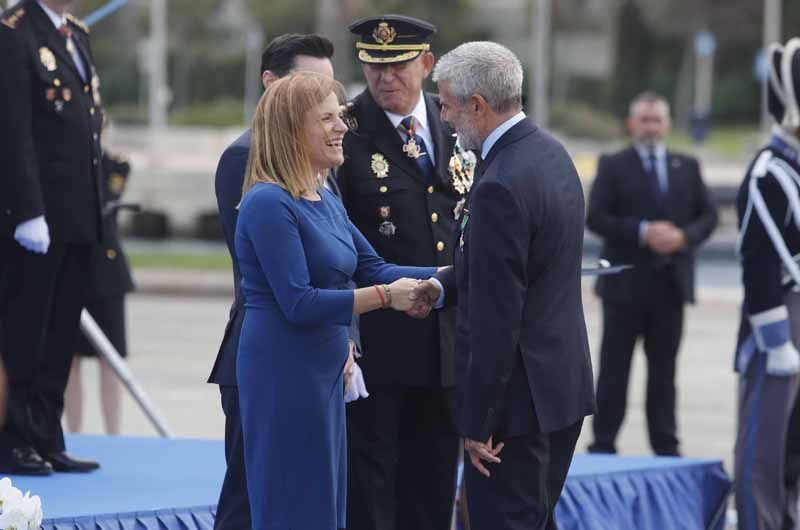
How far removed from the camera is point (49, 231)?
553cm

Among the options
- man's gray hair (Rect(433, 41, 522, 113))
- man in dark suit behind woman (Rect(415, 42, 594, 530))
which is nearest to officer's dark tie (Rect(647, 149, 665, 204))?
man in dark suit behind woman (Rect(415, 42, 594, 530))

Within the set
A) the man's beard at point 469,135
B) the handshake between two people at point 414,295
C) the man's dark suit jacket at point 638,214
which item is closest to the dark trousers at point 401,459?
the handshake between two people at point 414,295

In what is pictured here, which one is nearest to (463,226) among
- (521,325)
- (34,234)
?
(521,325)

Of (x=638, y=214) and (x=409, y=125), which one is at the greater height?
(x=409, y=125)

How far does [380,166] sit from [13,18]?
1.45 metres

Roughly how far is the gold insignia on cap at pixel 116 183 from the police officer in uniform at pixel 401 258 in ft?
9.46

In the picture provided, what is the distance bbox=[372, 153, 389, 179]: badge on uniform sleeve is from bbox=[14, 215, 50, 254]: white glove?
1187 mm

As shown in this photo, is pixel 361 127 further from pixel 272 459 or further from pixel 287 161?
pixel 272 459

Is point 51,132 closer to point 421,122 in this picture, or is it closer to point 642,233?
point 421,122

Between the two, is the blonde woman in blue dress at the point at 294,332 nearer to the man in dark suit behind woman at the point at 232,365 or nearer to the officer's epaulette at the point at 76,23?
the man in dark suit behind woman at the point at 232,365

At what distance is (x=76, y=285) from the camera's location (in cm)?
570

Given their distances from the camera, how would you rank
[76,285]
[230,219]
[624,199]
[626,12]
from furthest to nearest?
1. [626,12]
2. [624,199]
3. [76,285]
4. [230,219]

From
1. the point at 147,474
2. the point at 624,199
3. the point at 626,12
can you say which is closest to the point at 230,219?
the point at 147,474

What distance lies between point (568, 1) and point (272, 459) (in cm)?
5055
